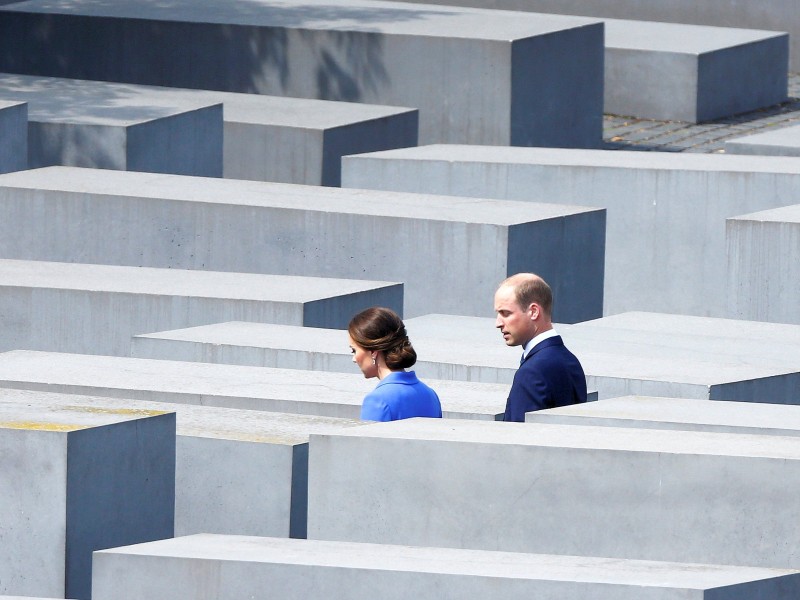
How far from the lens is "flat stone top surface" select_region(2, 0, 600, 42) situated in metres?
16.2

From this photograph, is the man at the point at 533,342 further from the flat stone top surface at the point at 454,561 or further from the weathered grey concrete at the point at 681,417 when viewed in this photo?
the flat stone top surface at the point at 454,561

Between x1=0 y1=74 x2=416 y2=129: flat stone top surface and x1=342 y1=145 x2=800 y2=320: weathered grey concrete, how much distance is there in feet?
4.78

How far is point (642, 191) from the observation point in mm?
12352

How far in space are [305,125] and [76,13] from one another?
402cm

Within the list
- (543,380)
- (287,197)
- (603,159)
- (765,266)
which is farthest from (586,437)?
(603,159)

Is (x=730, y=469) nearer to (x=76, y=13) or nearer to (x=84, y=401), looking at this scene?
(x=84, y=401)

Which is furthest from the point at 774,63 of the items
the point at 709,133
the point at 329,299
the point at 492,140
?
the point at 329,299

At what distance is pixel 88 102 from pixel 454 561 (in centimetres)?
996

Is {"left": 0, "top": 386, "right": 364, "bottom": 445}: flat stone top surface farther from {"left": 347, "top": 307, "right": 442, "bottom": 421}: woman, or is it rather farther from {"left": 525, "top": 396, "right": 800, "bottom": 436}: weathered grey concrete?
{"left": 525, "top": 396, "right": 800, "bottom": 436}: weathered grey concrete

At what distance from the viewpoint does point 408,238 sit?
10.8 m

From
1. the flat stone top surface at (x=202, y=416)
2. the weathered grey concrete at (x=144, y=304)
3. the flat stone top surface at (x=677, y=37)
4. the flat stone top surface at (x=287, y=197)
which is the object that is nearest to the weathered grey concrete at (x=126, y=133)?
the flat stone top surface at (x=287, y=197)

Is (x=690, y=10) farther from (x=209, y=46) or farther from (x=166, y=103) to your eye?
(x=166, y=103)

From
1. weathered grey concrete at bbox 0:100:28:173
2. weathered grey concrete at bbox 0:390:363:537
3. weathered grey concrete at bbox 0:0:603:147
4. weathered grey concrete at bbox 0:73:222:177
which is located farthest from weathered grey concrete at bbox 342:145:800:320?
weathered grey concrete at bbox 0:390:363:537

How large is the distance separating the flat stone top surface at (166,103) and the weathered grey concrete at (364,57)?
0.68 meters
